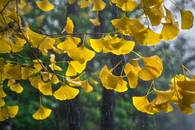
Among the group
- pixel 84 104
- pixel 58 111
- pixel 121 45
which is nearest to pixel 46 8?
pixel 121 45

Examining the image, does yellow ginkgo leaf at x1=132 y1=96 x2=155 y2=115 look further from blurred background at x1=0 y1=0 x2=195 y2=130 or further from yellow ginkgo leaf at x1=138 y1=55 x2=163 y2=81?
blurred background at x1=0 y1=0 x2=195 y2=130

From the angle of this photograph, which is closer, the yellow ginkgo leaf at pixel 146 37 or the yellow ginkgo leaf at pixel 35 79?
the yellow ginkgo leaf at pixel 146 37

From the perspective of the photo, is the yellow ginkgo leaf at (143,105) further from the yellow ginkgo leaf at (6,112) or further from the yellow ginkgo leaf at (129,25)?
the yellow ginkgo leaf at (6,112)

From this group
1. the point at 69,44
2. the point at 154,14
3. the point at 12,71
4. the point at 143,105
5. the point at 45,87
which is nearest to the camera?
the point at 154,14

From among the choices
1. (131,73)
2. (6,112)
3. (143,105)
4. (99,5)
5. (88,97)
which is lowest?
(88,97)

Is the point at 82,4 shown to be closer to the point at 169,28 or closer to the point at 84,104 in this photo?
the point at 169,28

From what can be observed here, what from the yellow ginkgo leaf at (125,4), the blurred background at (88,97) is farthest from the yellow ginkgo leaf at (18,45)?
the blurred background at (88,97)

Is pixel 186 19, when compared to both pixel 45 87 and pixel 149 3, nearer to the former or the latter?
pixel 149 3

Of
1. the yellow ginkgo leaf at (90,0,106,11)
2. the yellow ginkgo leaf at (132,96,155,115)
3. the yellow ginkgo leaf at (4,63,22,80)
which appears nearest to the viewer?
the yellow ginkgo leaf at (132,96,155,115)

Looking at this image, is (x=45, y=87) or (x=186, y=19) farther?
(x=45, y=87)

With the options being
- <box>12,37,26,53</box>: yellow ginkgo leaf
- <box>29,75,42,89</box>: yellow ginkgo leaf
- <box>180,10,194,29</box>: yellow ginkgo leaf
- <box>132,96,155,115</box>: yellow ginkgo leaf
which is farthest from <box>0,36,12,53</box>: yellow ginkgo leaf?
<box>180,10,194,29</box>: yellow ginkgo leaf

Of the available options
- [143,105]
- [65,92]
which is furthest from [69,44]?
[143,105]
